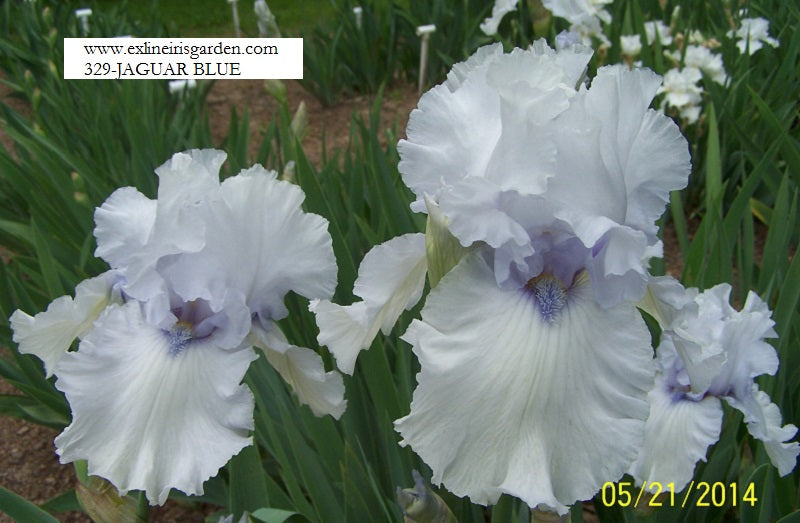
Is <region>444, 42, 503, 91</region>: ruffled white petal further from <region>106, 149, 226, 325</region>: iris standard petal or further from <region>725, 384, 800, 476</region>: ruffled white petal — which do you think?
<region>725, 384, 800, 476</region>: ruffled white petal

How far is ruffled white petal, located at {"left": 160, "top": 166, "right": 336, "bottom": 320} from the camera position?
34.1 inches

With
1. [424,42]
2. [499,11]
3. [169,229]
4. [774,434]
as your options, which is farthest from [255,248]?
[424,42]

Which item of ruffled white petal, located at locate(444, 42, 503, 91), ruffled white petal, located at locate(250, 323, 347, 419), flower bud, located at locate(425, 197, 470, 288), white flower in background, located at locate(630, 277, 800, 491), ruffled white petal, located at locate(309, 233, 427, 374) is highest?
ruffled white petal, located at locate(444, 42, 503, 91)

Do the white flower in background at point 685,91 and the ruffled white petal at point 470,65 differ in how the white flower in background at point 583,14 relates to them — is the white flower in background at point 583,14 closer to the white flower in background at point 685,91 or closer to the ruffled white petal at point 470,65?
the white flower in background at point 685,91

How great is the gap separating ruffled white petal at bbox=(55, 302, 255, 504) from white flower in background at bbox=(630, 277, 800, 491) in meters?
0.53

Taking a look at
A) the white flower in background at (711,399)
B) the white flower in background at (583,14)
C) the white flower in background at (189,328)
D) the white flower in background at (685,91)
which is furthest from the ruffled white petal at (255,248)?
the white flower in background at (685,91)

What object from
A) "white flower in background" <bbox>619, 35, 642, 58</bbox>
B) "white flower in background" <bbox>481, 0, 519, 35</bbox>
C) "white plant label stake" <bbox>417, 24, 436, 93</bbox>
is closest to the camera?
"white flower in background" <bbox>481, 0, 519, 35</bbox>

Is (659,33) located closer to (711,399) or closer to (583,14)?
(583,14)

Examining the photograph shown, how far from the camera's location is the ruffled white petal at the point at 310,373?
0.93 m

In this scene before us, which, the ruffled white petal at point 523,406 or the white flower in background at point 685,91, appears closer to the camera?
the ruffled white petal at point 523,406

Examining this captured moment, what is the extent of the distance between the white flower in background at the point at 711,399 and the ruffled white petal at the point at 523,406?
0.32 meters

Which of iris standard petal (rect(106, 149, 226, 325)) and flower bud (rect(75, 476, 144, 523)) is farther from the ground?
iris standard petal (rect(106, 149, 226, 325))

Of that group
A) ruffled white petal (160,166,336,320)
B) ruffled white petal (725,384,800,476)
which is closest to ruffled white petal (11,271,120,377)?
ruffled white petal (160,166,336,320)

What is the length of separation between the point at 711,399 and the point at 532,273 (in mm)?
511
